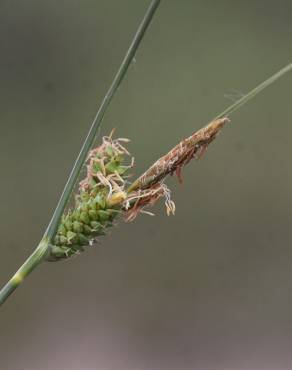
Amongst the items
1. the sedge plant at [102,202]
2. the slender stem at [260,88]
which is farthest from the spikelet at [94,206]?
the slender stem at [260,88]

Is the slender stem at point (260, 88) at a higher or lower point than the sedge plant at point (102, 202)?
higher

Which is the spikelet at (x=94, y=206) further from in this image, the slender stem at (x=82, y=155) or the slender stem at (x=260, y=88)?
the slender stem at (x=260, y=88)

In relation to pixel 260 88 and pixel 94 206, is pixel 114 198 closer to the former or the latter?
pixel 94 206

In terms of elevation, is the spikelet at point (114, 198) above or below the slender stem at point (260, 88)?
below

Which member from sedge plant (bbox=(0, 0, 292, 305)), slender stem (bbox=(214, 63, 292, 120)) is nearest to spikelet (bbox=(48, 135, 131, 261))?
sedge plant (bbox=(0, 0, 292, 305))

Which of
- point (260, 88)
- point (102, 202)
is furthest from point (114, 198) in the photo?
point (260, 88)

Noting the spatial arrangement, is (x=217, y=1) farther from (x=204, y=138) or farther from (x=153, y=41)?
(x=204, y=138)

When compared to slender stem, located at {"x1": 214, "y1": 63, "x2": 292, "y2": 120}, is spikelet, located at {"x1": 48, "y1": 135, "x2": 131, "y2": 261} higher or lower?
lower

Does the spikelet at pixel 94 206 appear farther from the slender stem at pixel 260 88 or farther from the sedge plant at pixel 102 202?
the slender stem at pixel 260 88

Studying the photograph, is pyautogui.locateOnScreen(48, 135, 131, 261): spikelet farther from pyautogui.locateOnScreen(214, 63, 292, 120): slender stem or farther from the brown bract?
pyautogui.locateOnScreen(214, 63, 292, 120): slender stem
